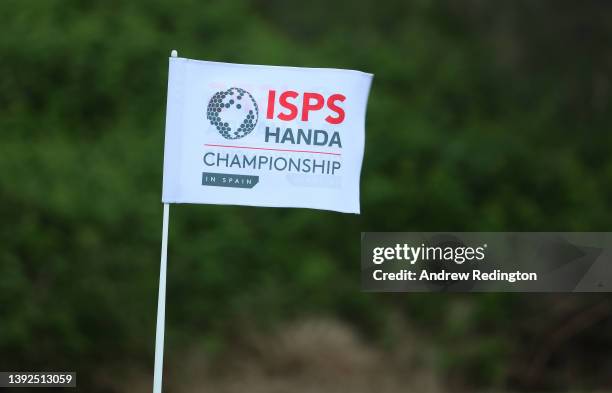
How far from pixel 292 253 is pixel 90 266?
294cm

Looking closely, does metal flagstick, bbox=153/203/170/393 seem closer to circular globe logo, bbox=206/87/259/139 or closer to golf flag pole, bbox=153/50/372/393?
golf flag pole, bbox=153/50/372/393

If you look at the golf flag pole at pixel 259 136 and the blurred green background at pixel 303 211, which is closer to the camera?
the golf flag pole at pixel 259 136

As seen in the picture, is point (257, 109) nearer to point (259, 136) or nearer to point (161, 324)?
point (259, 136)

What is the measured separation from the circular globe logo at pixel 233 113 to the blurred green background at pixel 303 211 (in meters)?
3.84

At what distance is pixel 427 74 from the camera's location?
13680 mm

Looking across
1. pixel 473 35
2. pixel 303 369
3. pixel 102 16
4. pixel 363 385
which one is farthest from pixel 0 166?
pixel 473 35

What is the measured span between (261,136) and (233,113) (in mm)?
232

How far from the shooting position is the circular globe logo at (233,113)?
229 inches

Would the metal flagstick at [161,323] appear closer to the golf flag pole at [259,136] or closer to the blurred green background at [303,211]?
the golf flag pole at [259,136]

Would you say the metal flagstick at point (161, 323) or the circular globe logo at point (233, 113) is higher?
the circular globe logo at point (233, 113)

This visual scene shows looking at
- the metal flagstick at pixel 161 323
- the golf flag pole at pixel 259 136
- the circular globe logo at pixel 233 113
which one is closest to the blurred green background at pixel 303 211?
the metal flagstick at pixel 161 323

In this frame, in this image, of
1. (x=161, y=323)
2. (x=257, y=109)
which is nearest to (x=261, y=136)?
(x=257, y=109)

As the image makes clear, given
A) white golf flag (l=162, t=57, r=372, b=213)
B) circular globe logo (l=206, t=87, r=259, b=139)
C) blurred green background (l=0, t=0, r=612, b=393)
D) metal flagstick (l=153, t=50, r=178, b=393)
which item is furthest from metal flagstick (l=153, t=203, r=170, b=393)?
blurred green background (l=0, t=0, r=612, b=393)

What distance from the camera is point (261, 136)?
19.2 feet
